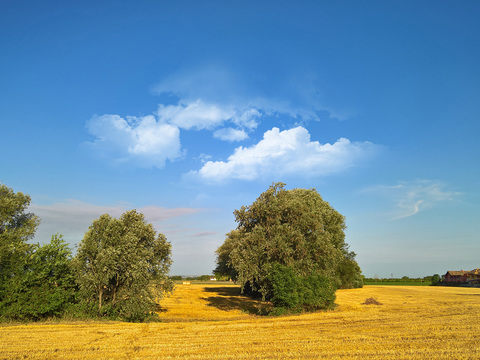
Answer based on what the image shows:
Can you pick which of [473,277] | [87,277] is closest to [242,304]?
[87,277]

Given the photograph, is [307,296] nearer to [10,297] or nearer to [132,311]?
[132,311]

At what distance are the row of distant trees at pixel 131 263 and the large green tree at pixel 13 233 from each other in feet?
0.26

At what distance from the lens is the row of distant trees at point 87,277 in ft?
81.5

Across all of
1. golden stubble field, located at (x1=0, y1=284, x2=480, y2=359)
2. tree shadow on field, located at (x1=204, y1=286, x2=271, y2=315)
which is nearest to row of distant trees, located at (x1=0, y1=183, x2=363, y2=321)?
golden stubble field, located at (x1=0, y1=284, x2=480, y2=359)

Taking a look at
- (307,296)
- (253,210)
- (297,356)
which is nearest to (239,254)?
(253,210)

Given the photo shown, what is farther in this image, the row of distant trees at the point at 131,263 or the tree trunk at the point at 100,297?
the tree trunk at the point at 100,297

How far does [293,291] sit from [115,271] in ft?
55.8

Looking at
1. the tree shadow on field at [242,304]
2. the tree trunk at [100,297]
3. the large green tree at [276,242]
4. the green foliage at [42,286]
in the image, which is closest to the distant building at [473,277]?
the tree shadow on field at [242,304]

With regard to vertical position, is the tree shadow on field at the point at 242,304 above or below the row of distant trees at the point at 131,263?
below

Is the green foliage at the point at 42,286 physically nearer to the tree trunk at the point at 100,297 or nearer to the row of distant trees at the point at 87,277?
the row of distant trees at the point at 87,277

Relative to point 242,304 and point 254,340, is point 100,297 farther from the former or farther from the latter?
point 242,304

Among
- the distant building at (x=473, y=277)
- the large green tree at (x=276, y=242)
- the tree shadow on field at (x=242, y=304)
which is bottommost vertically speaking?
the distant building at (x=473, y=277)

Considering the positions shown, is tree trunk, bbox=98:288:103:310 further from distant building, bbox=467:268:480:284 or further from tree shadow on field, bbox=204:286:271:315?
distant building, bbox=467:268:480:284

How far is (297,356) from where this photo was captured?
561 inches
